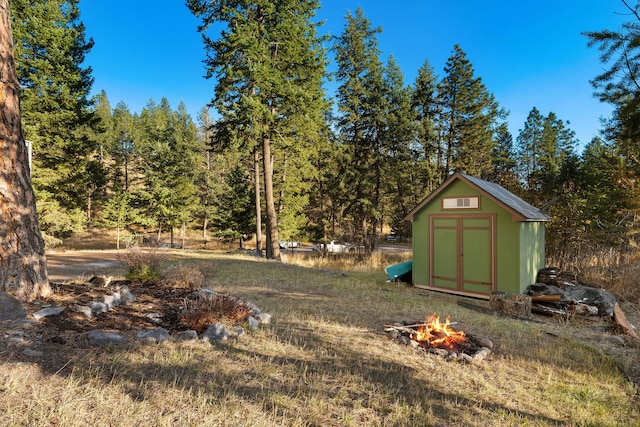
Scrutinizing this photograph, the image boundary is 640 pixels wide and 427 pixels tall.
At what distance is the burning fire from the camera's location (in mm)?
4680

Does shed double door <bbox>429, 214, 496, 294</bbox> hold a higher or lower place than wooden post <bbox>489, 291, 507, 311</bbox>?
Result: higher

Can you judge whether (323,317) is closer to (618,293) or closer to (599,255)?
(618,293)

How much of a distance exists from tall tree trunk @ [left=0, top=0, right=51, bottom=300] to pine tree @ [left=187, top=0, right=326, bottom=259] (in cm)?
965

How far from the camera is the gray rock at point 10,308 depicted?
3.75 metres

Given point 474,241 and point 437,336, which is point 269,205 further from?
point 437,336

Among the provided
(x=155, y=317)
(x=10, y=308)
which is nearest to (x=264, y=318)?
(x=155, y=317)

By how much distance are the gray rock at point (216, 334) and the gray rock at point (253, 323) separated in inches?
16.7

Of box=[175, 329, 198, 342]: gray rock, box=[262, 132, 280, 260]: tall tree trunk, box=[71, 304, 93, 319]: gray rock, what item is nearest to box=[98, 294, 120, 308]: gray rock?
box=[71, 304, 93, 319]: gray rock

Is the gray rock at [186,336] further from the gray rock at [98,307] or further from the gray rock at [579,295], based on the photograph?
the gray rock at [579,295]

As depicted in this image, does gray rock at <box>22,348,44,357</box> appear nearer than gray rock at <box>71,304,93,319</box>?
Yes

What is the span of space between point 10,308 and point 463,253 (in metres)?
10.7

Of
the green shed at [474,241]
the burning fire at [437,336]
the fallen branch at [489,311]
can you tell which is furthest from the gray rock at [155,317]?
the green shed at [474,241]

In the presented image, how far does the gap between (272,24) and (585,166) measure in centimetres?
2530

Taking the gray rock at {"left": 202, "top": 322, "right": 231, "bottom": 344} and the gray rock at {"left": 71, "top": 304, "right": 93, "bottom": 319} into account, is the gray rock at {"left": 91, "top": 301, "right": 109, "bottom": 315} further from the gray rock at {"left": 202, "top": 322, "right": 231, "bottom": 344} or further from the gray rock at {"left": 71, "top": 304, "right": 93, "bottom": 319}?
the gray rock at {"left": 202, "top": 322, "right": 231, "bottom": 344}
